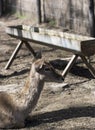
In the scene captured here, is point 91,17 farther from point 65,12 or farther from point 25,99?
point 25,99

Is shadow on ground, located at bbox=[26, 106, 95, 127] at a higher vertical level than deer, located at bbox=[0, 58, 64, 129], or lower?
lower

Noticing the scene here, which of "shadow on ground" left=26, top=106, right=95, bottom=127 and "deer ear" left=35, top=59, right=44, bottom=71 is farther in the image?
"shadow on ground" left=26, top=106, right=95, bottom=127

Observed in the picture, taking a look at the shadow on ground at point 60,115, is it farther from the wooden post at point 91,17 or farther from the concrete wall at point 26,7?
the concrete wall at point 26,7

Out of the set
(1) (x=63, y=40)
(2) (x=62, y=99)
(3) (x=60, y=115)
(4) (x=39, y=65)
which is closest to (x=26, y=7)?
(1) (x=63, y=40)

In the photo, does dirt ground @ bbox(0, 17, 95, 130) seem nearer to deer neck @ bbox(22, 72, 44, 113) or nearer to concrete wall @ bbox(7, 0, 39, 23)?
deer neck @ bbox(22, 72, 44, 113)

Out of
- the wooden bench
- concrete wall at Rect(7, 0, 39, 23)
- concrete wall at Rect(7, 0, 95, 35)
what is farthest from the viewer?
concrete wall at Rect(7, 0, 39, 23)

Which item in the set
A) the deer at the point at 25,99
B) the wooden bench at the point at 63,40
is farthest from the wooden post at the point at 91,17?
the deer at the point at 25,99

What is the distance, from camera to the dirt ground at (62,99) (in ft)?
18.9

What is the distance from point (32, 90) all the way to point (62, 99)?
3.32 feet

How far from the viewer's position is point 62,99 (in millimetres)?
6602

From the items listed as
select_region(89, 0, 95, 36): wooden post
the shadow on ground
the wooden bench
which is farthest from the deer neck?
select_region(89, 0, 95, 36): wooden post

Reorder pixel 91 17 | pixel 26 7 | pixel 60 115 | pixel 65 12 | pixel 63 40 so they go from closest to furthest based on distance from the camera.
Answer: pixel 60 115
pixel 63 40
pixel 91 17
pixel 65 12
pixel 26 7

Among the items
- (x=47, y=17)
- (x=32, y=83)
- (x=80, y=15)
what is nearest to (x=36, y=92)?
(x=32, y=83)

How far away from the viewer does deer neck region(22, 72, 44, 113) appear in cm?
567
